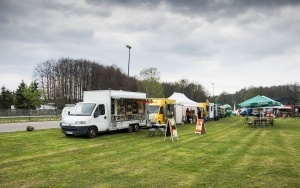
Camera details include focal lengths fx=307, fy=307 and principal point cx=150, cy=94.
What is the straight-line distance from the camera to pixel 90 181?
7633 millimetres

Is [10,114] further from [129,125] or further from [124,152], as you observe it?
[124,152]

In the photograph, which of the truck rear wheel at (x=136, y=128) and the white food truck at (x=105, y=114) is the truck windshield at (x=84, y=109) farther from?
the truck rear wheel at (x=136, y=128)

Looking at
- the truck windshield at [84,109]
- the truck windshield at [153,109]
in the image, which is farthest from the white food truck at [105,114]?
the truck windshield at [153,109]

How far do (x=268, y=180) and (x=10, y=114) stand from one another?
46.5 metres

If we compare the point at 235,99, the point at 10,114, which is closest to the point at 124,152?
the point at 10,114

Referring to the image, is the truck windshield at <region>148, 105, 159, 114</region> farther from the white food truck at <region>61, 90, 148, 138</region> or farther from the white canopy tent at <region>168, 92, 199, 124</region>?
the white canopy tent at <region>168, 92, 199, 124</region>

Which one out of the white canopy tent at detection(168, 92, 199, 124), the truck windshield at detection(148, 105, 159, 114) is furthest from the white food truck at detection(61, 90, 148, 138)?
the white canopy tent at detection(168, 92, 199, 124)

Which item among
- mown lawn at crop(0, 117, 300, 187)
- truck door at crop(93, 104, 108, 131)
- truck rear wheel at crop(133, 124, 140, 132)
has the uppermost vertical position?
truck door at crop(93, 104, 108, 131)

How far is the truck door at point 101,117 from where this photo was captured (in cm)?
1828

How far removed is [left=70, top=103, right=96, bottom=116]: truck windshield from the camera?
59.3ft

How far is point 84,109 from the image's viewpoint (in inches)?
722

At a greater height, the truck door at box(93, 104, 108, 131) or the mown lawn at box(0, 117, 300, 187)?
the truck door at box(93, 104, 108, 131)

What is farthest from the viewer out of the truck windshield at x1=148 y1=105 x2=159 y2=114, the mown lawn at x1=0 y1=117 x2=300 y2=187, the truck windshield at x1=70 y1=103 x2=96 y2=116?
the truck windshield at x1=148 y1=105 x2=159 y2=114

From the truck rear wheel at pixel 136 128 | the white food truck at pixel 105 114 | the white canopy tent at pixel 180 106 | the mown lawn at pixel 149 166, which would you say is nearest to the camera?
the mown lawn at pixel 149 166
